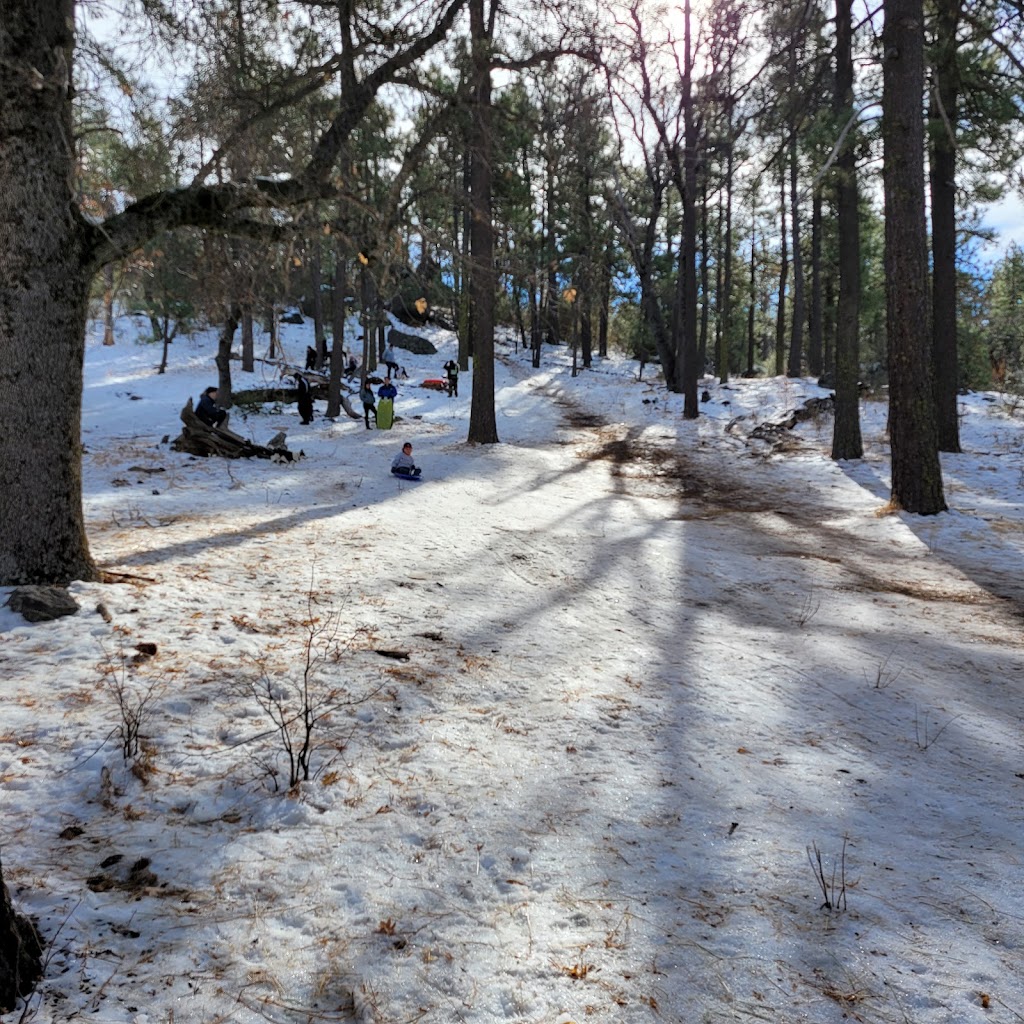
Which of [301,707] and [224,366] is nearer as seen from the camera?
[301,707]

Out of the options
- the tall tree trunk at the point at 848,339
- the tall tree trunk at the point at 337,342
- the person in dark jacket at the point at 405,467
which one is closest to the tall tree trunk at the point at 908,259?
the tall tree trunk at the point at 848,339

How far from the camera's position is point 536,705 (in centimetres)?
407

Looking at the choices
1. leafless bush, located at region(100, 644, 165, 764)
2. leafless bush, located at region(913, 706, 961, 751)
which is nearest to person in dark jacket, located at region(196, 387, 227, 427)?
leafless bush, located at region(100, 644, 165, 764)

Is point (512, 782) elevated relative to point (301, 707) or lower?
lower

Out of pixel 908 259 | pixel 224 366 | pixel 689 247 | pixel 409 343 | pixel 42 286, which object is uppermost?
pixel 409 343

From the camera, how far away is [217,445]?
42.3 feet

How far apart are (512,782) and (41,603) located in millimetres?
3437

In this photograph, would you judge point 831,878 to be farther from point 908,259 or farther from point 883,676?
point 908,259

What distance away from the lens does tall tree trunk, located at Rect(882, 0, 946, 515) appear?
9062mm

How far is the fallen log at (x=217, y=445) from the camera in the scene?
12875mm

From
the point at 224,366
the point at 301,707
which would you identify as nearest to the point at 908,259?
the point at 301,707

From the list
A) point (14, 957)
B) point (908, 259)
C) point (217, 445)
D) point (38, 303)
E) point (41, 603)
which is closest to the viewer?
point (14, 957)

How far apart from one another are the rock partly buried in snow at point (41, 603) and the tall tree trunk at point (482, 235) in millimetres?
5366

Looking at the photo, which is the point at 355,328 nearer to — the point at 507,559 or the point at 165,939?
the point at 507,559
